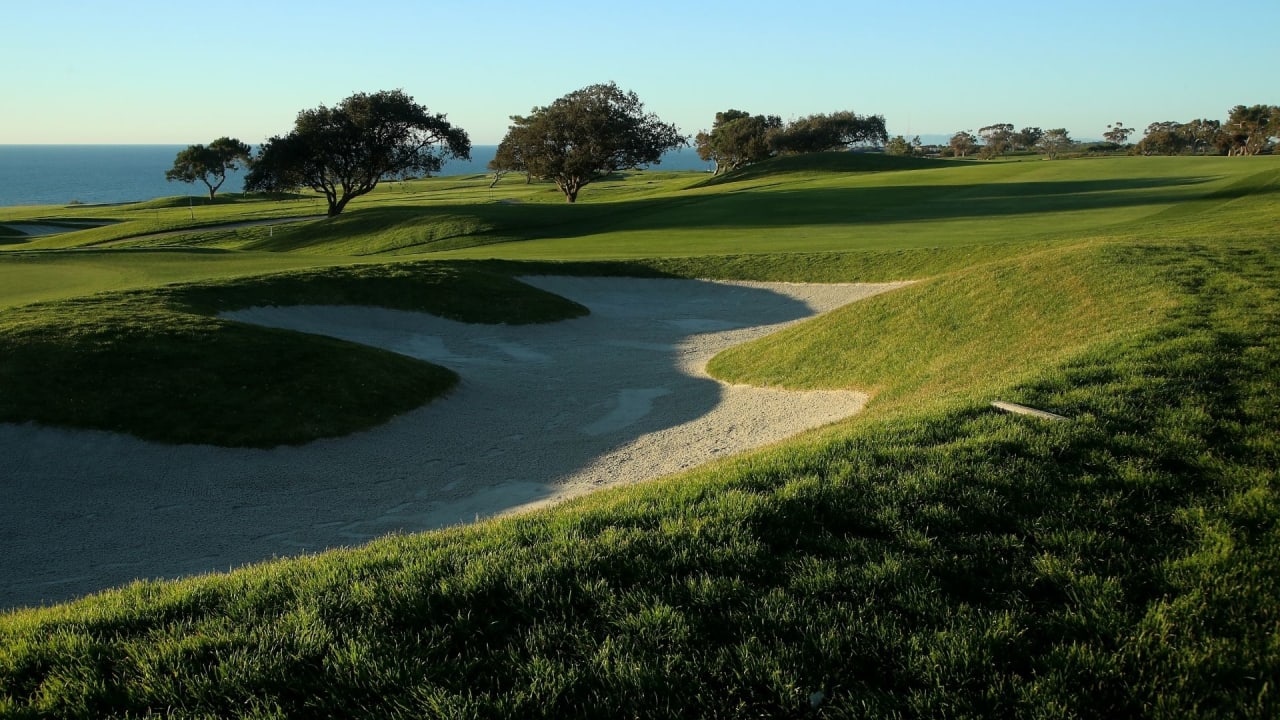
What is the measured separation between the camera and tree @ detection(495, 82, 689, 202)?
222 feet

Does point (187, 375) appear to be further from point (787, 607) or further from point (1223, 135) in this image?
point (1223, 135)

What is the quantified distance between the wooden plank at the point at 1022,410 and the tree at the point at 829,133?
104 m

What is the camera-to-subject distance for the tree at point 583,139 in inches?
2670

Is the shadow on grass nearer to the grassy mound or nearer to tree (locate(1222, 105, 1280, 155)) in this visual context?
the grassy mound

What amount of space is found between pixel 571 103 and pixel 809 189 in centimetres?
2622

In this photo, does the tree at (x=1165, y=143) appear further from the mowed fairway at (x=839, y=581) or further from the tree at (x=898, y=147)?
the mowed fairway at (x=839, y=581)

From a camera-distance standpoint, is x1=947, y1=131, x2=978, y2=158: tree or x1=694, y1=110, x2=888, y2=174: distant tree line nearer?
x1=694, y1=110, x2=888, y2=174: distant tree line

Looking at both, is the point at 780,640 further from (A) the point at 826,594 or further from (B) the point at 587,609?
(B) the point at 587,609

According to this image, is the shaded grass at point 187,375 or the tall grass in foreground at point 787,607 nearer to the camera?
the tall grass in foreground at point 787,607

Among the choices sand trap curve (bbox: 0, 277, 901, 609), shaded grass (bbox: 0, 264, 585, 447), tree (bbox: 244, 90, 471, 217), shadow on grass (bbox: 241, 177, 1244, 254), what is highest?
tree (bbox: 244, 90, 471, 217)

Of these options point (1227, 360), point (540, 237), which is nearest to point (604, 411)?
point (1227, 360)

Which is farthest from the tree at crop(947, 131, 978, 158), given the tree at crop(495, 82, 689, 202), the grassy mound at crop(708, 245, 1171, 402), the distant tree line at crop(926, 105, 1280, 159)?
the grassy mound at crop(708, 245, 1171, 402)

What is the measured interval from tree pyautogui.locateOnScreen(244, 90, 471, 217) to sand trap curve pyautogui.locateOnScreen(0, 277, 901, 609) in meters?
37.8

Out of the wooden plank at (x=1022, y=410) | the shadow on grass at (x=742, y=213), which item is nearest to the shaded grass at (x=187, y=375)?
the wooden plank at (x=1022, y=410)
